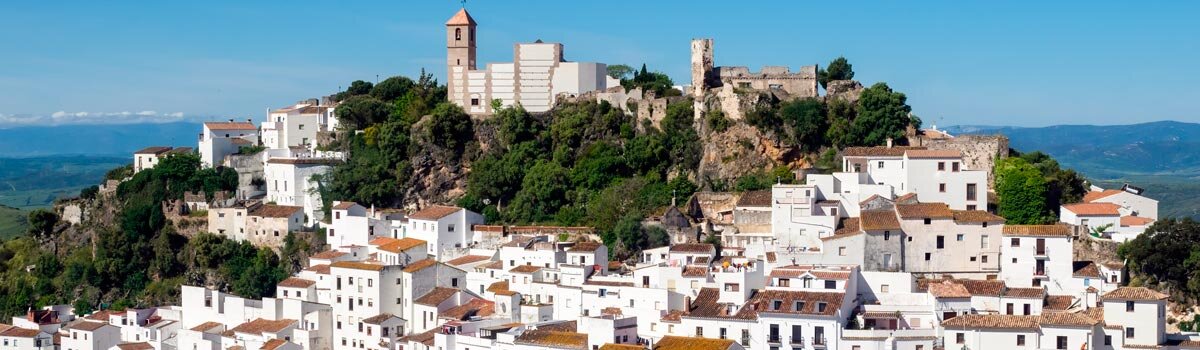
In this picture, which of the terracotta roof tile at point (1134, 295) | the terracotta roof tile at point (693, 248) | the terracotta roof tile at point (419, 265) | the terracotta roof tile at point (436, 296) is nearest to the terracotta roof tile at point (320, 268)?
the terracotta roof tile at point (419, 265)

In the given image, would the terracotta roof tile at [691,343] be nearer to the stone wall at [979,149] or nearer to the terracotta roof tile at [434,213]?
the stone wall at [979,149]

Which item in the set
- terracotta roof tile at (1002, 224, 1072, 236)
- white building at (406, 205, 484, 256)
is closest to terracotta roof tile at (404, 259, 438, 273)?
white building at (406, 205, 484, 256)

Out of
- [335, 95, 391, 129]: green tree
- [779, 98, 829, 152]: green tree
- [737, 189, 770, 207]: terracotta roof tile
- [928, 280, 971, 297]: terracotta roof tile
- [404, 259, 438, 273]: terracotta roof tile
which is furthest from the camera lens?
[335, 95, 391, 129]: green tree

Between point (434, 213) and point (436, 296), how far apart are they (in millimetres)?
6458

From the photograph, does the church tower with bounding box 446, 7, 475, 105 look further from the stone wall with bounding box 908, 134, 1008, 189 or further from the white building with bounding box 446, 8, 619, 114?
the stone wall with bounding box 908, 134, 1008, 189

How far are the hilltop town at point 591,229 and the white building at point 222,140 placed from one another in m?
0.13

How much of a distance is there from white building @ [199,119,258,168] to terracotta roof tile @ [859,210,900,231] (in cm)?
2892

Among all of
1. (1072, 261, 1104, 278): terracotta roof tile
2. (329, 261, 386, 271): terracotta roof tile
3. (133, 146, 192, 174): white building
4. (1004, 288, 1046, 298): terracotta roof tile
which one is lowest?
(1004, 288, 1046, 298): terracotta roof tile

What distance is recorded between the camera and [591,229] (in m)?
48.2

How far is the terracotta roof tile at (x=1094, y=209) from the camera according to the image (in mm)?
43250

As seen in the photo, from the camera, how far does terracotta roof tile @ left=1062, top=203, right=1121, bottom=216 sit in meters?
43.2

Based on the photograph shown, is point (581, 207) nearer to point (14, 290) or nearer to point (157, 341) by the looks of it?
point (157, 341)

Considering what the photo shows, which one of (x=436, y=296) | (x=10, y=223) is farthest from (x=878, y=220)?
(x=10, y=223)

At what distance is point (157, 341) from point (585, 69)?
1826 centimetres
